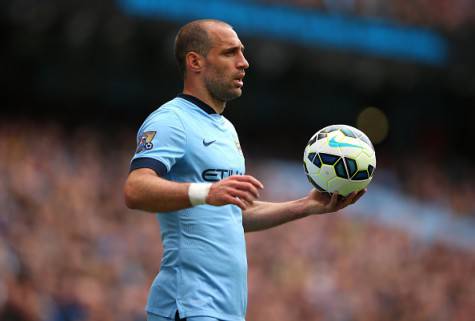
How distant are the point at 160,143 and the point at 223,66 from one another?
651mm

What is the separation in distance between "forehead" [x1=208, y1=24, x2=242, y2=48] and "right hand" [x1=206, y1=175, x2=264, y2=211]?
3.58 ft

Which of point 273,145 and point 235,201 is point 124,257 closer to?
point 235,201

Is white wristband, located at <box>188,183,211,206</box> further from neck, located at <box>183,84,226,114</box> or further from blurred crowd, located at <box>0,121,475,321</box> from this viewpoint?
blurred crowd, located at <box>0,121,475,321</box>

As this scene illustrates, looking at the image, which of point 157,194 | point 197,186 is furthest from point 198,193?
point 157,194

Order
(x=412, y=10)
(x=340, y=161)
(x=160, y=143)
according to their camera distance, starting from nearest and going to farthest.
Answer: (x=160, y=143) → (x=340, y=161) → (x=412, y=10)

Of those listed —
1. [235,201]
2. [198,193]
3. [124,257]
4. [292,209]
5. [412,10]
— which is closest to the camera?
[235,201]

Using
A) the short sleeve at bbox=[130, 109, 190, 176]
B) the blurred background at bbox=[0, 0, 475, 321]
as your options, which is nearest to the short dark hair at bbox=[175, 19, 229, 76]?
the short sleeve at bbox=[130, 109, 190, 176]

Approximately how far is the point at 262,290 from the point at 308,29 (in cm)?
1085

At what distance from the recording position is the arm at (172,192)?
397 centimetres

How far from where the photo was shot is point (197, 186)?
4117mm

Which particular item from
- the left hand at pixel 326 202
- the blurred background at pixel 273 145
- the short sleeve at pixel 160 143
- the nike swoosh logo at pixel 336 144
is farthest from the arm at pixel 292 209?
the blurred background at pixel 273 145

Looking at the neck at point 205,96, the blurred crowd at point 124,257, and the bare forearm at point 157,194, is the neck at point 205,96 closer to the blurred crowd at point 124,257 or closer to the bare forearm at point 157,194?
the bare forearm at point 157,194

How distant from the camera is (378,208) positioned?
20.8 metres

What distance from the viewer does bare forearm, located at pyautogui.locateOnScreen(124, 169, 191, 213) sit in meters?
4.14
